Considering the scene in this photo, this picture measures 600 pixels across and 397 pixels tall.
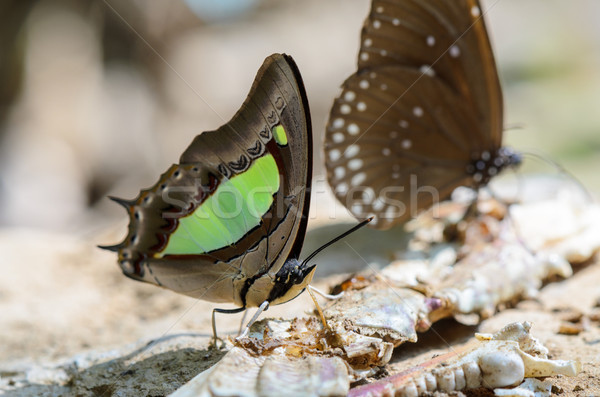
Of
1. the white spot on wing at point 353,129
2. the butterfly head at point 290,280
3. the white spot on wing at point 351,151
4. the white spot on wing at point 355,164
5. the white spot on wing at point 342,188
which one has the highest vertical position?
the white spot on wing at point 353,129

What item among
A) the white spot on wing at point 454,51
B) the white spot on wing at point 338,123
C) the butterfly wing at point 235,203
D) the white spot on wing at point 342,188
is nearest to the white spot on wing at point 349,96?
the white spot on wing at point 338,123

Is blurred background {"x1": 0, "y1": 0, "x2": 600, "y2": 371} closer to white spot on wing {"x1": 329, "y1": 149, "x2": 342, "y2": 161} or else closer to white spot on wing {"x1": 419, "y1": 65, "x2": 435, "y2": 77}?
white spot on wing {"x1": 329, "y1": 149, "x2": 342, "y2": 161}

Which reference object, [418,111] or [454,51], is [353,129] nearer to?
[418,111]

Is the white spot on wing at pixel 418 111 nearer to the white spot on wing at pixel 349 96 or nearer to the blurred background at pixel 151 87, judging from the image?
the white spot on wing at pixel 349 96

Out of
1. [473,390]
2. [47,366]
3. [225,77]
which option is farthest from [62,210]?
[473,390]

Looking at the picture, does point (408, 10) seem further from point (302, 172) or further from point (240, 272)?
Answer: point (240, 272)

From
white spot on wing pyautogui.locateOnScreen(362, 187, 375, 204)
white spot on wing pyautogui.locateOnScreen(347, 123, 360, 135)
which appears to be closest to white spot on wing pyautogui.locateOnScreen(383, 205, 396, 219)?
white spot on wing pyautogui.locateOnScreen(362, 187, 375, 204)

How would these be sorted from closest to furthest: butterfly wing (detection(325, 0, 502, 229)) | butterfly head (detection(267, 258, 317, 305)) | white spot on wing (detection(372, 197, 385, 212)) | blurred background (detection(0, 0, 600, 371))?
butterfly head (detection(267, 258, 317, 305)) → butterfly wing (detection(325, 0, 502, 229)) → white spot on wing (detection(372, 197, 385, 212)) → blurred background (detection(0, 0, 600, 371))

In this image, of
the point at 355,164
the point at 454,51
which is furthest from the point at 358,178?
the point at 454,51
